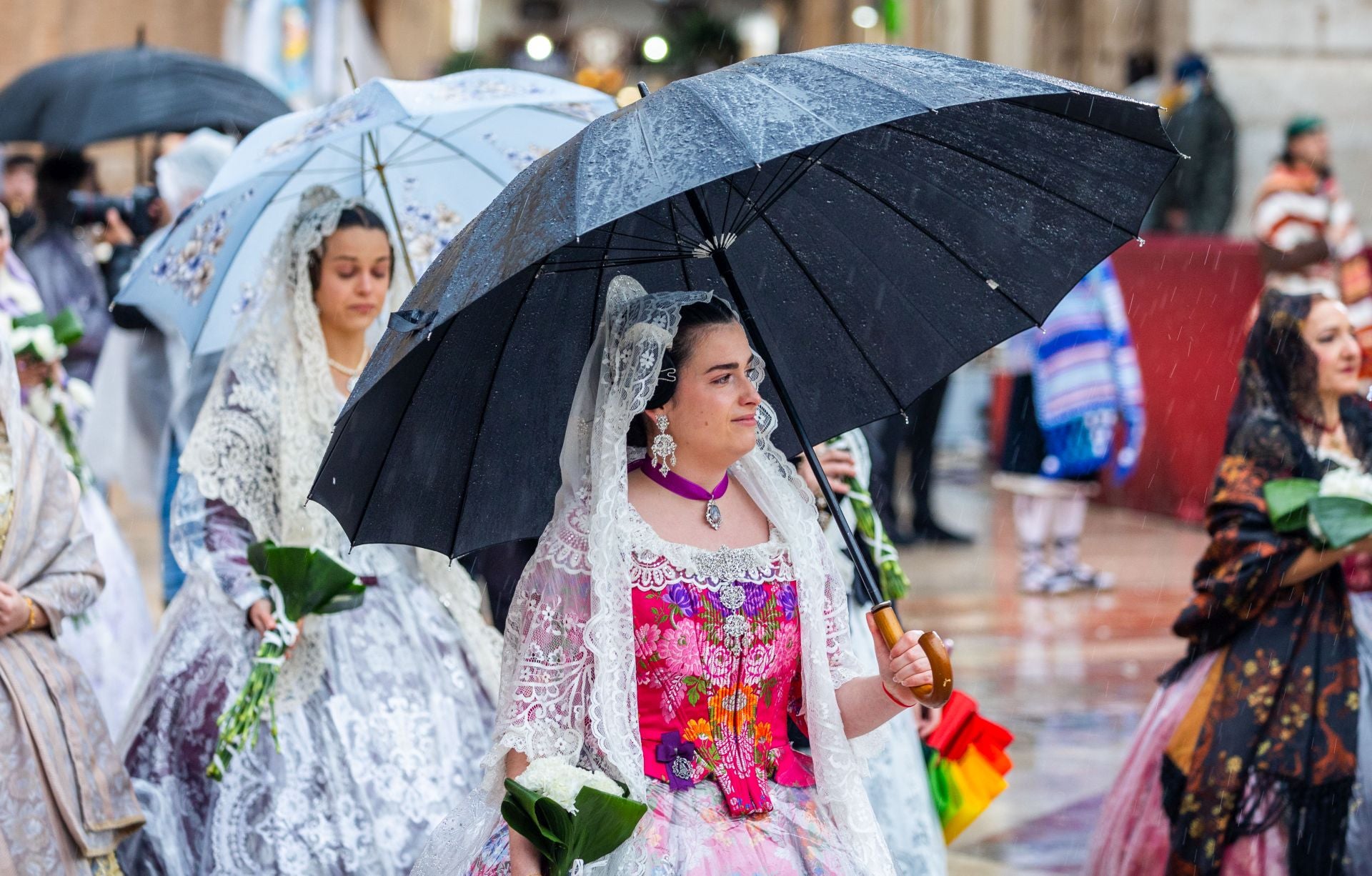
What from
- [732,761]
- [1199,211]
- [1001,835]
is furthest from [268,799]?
[1199,211]

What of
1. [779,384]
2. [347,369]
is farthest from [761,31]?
[779,384]

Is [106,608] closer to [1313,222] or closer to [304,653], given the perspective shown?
[304,653]

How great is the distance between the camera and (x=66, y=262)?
8766mm

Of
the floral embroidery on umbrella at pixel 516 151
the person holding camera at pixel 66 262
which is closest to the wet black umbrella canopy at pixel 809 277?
the floral embroidery on umbrella at pixel 516 151

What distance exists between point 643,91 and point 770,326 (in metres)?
0.62

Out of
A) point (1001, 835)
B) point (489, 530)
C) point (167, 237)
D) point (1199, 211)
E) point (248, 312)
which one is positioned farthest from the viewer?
point (1199, 211)

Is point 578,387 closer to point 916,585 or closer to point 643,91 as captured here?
point 643,91

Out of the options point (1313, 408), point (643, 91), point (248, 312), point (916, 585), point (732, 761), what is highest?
point (643, 91)

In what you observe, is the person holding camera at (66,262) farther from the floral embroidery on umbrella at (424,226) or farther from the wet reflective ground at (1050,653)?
the floral embroidery on umbrella at (424,226)

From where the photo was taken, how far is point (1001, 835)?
604 centimetres

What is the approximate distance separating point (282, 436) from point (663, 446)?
187cm

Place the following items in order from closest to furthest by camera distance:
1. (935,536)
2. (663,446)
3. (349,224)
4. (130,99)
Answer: (663,446)
(349,224)
(130,99)
(935,536)

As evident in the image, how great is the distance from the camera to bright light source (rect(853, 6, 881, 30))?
3278cm

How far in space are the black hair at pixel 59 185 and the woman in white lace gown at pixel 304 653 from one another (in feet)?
14.4
